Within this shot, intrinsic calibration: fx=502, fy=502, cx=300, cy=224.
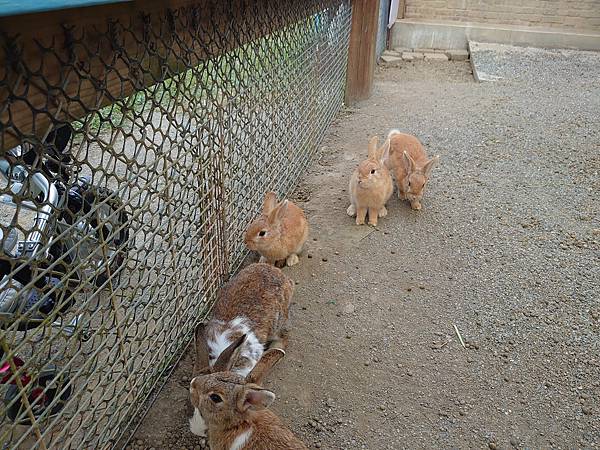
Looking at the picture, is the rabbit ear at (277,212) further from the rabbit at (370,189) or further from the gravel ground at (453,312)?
the rabbit at (370,189)

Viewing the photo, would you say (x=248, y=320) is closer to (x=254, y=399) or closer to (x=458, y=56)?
(x=254, y=399)

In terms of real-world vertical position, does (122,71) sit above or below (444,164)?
above

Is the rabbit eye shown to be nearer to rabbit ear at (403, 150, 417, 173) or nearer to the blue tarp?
the blue tarp

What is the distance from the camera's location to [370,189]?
3.61 m

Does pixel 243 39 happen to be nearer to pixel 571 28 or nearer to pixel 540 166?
pixel 540 166

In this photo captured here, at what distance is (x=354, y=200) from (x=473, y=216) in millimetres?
960

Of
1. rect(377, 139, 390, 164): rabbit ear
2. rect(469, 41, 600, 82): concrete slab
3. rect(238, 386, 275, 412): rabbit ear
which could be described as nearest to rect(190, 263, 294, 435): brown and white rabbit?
→ rect(238, 386, 275, 412): rabbit ear

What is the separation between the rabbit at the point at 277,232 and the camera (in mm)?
3012

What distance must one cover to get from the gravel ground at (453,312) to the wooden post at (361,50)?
1.39 meters

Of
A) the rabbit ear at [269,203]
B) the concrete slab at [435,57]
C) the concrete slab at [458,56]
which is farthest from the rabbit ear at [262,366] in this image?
the concrete slab at [458,56]

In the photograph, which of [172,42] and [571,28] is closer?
[172,42]

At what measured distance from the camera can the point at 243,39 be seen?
259 cm

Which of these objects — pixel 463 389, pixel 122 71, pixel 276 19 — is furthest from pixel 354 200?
pixel 122 71

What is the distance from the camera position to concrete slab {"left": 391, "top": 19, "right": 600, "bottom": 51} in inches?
378
